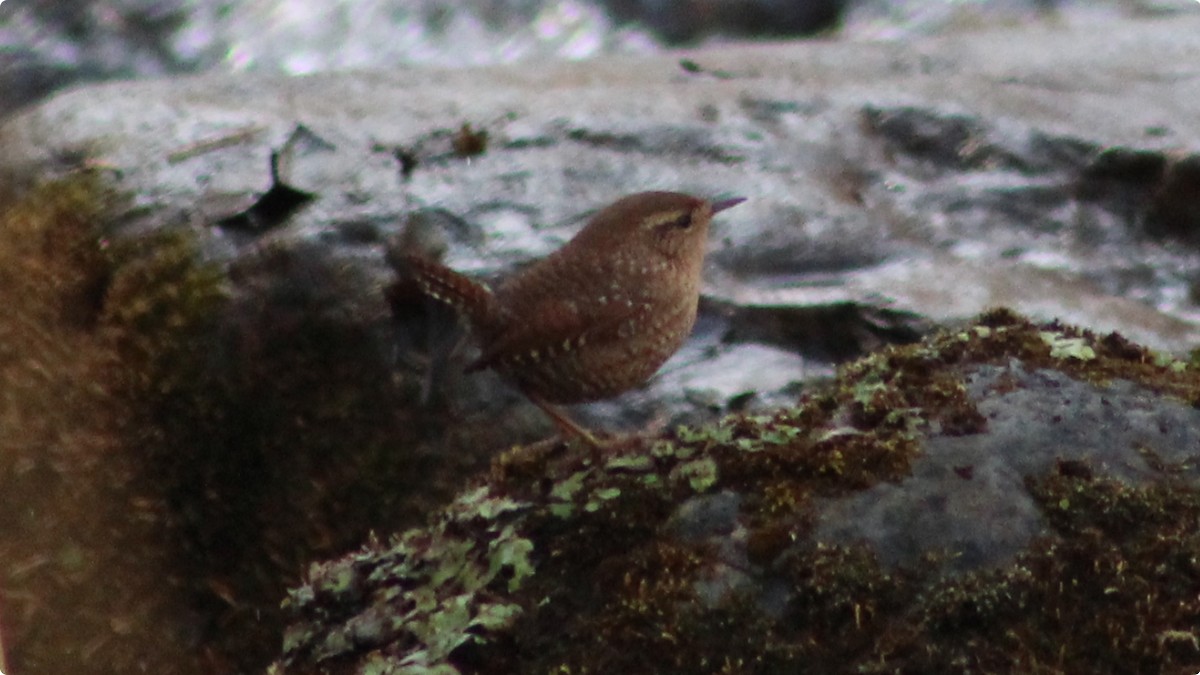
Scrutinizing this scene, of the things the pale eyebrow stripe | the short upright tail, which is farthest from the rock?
the pale eyebrow stripe

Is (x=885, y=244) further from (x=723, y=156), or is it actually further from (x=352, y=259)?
(x=352, y=259)

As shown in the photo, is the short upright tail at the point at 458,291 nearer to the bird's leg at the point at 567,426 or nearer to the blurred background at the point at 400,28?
the bird's leg at the point at 567,426

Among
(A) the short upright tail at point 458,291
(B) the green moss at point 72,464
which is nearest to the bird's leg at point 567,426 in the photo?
(A) the short upright tail at point 458,291

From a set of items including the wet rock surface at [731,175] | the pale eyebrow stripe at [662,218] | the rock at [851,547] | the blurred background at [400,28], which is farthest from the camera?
the blurred background at [400,28]

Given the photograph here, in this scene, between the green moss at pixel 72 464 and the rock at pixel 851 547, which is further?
the green moss at pixel 72 464

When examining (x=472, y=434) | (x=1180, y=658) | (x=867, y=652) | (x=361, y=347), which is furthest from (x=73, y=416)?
(x=1180, y=658)

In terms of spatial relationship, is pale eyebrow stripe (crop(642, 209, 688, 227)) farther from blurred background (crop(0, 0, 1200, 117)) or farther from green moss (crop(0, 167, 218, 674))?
blurred background (crop(0, 0, 1200, 117))

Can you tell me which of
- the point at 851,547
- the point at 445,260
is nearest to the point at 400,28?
the point at 445,260

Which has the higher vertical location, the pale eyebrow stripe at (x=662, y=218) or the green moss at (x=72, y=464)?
the pale eyebrow stripe at (x=662, y=218)

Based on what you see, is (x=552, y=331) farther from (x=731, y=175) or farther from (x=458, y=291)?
(x=731, y=175)
